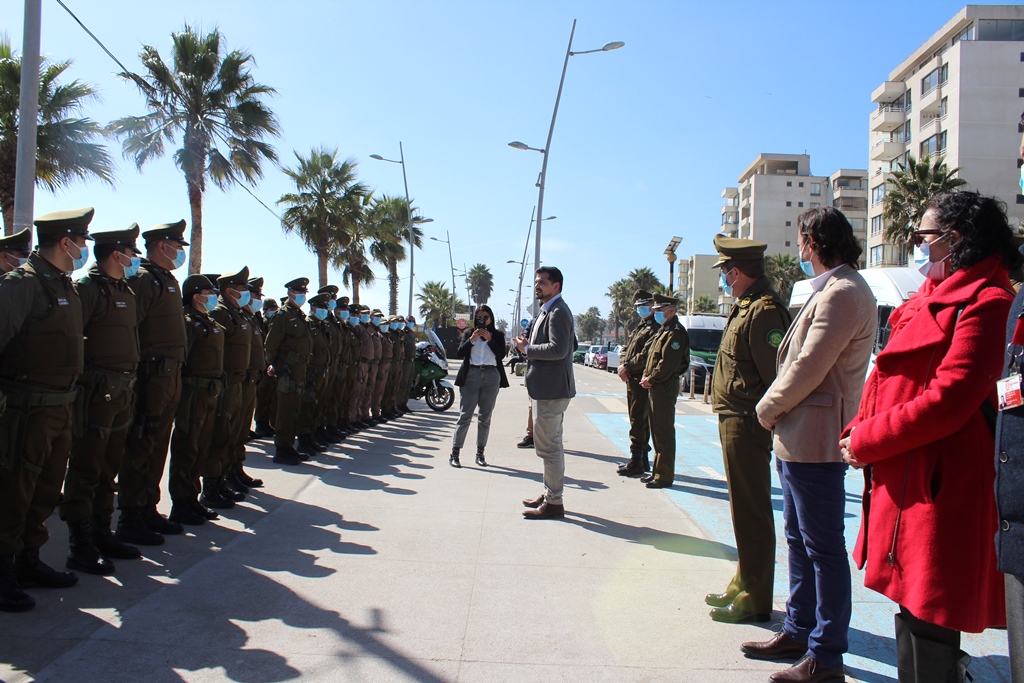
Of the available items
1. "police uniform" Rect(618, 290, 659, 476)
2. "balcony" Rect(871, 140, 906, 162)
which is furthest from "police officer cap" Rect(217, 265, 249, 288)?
"balcony" Rect(871, 140, 906, 162)

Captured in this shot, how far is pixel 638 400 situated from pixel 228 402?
4872mm

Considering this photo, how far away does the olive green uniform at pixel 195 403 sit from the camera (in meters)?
5.95

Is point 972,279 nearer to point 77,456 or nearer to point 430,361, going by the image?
point 77,456

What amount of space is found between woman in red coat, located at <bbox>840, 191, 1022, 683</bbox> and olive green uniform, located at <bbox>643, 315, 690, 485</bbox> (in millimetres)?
5145

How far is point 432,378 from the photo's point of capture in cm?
1692

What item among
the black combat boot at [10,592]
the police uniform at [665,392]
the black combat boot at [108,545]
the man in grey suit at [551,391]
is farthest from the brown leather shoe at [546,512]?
the black combat boot at [10,592]

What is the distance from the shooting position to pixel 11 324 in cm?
396

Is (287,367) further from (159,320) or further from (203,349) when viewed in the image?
(159,320)

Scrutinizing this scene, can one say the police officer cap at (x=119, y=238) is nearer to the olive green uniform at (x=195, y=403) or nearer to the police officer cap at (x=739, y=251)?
the olive green uniform at (x=195, y=403)

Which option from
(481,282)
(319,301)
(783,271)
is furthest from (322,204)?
(481,282)

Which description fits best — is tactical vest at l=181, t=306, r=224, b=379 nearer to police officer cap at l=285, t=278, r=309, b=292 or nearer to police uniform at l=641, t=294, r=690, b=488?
police officer cap at l=285, t=278, r=309, b=292

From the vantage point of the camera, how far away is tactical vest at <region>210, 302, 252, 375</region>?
6.69 m

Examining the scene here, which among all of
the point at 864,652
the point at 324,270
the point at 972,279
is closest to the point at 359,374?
the point at 864,652

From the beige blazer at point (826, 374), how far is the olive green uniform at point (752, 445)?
554mm
